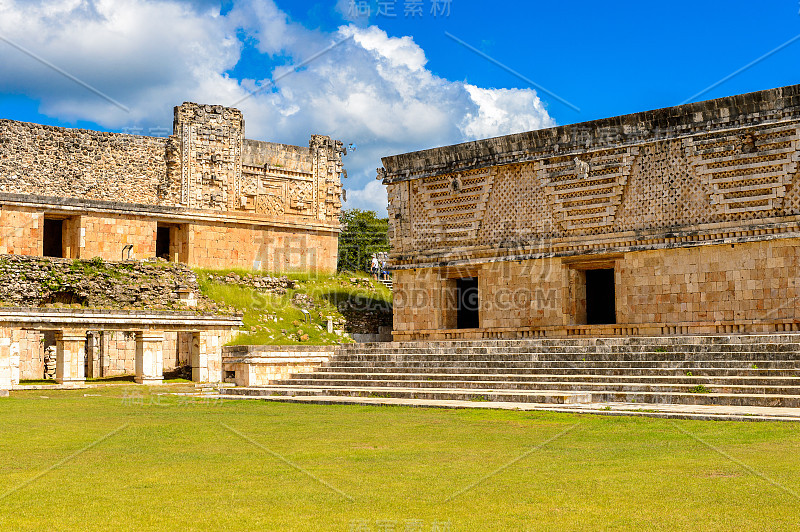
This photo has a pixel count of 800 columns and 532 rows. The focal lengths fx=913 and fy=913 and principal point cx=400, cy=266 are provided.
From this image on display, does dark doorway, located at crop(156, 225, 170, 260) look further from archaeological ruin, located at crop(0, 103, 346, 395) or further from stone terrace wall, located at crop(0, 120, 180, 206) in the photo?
stone terrace wall, located at crop(0, 120, 180, 206)

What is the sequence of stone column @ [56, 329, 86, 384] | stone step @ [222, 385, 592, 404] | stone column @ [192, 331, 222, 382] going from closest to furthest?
stone step @ [222, 385, 592, 404] → stone column @ [56, 329, 86, 384] → stone column @ [192, 331, 222, 382]

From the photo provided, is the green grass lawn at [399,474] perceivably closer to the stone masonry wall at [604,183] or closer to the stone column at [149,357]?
the stone masonry wall at [604,183]

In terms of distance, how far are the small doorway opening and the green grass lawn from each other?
1878cm

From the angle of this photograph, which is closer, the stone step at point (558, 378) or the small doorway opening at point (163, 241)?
the stone step at point (558, 378)

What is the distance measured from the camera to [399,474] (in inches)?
261

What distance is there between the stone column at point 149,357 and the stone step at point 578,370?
3.77 m

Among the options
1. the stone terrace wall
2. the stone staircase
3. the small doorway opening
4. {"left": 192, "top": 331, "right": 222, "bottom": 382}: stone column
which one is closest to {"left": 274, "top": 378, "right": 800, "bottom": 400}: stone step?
the stone staircase

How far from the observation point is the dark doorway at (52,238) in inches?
1109

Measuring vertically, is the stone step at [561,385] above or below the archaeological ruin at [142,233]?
below

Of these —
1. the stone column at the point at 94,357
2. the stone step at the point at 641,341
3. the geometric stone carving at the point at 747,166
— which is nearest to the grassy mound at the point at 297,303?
the stone column at the point at 94,357

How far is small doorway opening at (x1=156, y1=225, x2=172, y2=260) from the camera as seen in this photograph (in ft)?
96.6

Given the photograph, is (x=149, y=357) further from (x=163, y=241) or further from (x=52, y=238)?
(x=163, y=241)

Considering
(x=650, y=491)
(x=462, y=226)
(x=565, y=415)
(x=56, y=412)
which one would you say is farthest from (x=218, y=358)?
(x=650, y=491)

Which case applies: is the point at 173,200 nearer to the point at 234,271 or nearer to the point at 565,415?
the point at 234,271
